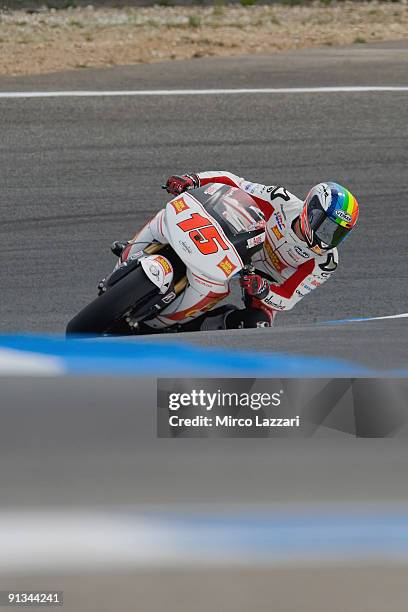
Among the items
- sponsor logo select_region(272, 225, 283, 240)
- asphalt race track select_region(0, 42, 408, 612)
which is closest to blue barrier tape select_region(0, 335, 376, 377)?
asphalt race track select_region(0, 42, 408, 612)

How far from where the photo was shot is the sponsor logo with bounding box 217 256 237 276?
7277 millimetres

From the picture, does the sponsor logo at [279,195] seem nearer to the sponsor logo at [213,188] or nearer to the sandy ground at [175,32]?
the sponsor logo at [213,188]

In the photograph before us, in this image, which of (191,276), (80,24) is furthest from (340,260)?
(80,24)

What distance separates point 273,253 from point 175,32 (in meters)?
7.86

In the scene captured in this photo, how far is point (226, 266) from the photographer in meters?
7.29

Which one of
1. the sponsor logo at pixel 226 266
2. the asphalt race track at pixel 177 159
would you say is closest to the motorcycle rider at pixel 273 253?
the sponsor logo at pixel 226 266

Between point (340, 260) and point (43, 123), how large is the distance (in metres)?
3.46

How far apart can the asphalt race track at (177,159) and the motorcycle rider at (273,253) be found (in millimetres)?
2110

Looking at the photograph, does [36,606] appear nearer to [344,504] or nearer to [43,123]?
[344,504]

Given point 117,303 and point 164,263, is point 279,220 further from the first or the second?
point 117,303

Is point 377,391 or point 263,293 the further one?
point 263,293

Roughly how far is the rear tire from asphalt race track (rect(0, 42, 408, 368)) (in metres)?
2.54

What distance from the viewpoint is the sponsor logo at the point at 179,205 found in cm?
749

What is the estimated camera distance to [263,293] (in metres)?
7.43
